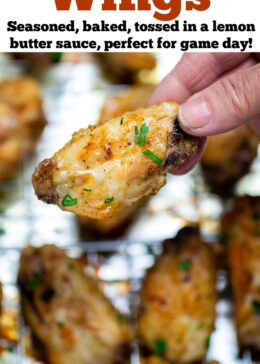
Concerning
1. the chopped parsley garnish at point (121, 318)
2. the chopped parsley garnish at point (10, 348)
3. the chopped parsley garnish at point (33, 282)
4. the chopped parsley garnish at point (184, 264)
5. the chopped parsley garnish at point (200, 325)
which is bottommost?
the chopped parsley garnish at point (10, 348)

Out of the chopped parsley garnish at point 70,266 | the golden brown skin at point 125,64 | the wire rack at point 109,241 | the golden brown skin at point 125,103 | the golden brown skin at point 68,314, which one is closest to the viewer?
the golden brown skin at point 68,314

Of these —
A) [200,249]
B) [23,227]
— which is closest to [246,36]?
[200,249]

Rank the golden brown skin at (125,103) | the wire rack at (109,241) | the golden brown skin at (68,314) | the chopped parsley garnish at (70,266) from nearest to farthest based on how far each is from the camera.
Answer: the golden brown skin at (68,314), the chopped parsley garnish at (70,266), the wire rack at (109,241), the golden brown skin at (125,103)

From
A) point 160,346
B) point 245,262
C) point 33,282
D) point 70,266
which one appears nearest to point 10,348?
point 33,282

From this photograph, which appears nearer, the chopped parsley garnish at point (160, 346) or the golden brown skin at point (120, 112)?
the chopped parsley garnish at point (160, 346)

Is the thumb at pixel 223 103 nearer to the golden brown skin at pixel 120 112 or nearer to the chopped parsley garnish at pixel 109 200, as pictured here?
the chopped parsley garnish at pixel 109 200

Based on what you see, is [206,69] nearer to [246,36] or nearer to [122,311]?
[246,36]

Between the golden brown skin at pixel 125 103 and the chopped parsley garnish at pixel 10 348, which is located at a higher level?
the golden brown skin at pixel 125 103

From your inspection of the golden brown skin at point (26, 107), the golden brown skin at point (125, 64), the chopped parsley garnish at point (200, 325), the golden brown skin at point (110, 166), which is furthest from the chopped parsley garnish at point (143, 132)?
the golden brown skin at point (125, 64)
